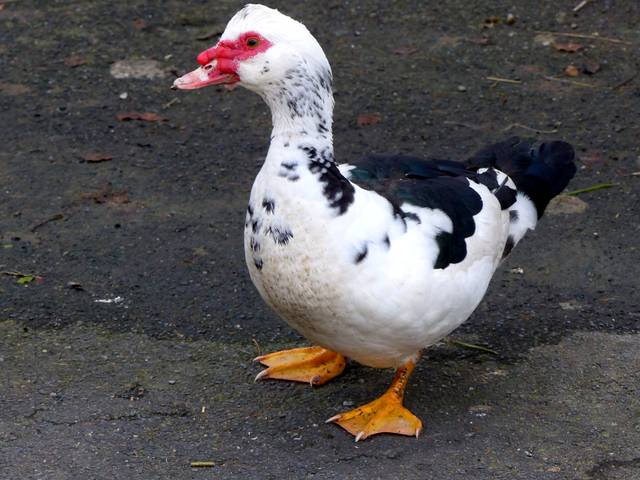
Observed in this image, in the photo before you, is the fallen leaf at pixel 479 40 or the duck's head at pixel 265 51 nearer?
the duck's head at pixel 265 51

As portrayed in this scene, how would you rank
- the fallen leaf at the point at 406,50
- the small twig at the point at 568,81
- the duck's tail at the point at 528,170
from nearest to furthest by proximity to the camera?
the duck's tail at the point at 528,170 → the small twig at the point at 568,81 → the fallen leaf at the point at 406,50

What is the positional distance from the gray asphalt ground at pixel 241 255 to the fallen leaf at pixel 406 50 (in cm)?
3

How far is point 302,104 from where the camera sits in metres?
4.04

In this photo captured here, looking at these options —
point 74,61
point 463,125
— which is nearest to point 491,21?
point 463,125

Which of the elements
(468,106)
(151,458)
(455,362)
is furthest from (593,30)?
(151,458)

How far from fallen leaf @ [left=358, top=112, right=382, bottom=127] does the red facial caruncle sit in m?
2.61

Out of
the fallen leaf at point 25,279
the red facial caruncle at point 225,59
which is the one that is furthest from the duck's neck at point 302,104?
the fallen leaf at point 25,279

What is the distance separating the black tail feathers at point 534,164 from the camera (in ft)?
16.0

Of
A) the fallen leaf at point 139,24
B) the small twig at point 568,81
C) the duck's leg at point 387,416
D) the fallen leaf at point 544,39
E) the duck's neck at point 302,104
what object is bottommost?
the duck's leg at point 387,416

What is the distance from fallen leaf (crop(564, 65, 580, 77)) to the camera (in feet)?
23.4

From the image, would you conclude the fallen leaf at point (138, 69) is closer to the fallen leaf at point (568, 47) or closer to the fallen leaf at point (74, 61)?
the fallen leaf at point (74, 61)

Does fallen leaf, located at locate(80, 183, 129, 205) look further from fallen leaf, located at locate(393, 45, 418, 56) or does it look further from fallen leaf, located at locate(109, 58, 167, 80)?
fallen leaf, located at locate(393, 45, 418, 56)

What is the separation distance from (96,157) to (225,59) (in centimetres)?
247

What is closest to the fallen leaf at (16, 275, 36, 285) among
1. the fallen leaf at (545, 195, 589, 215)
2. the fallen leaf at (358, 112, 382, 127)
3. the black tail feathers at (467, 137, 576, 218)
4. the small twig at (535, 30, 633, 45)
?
the black tail feathers at (467, 137, 576, 218)
